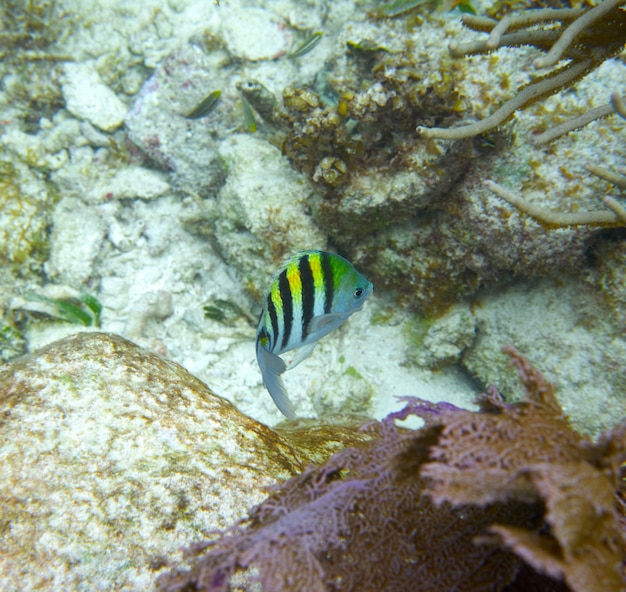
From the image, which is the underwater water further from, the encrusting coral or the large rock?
the encrusting coral

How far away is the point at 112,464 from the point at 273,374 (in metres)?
0.83

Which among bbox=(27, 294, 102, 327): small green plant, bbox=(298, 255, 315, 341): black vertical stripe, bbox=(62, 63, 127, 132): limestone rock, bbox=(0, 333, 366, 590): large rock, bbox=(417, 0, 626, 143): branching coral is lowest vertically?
bbox=(27, 294, 102, 327): small green plant

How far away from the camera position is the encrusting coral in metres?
0.88

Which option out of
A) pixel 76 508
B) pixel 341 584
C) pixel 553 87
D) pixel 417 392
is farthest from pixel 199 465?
pixel 553 87

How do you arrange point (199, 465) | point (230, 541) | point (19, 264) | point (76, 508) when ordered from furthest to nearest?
point (19, 264), point (199, 465), point (76, 508), point (230, 541)

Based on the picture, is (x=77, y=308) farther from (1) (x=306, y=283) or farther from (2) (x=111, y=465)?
(1) (x=306, y=283)

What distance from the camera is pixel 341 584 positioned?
119cm

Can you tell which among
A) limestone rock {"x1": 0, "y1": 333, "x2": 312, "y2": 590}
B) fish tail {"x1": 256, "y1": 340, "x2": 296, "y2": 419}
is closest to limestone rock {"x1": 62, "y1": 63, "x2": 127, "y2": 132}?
limestone rock {"x1": 0, "y1": 333, "x2": 312, "y2": 590}

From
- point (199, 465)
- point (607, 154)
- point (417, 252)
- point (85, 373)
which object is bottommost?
point (199, 465)

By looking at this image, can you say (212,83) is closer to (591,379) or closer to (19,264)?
(19,264)

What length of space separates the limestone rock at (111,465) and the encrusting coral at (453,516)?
1.73ft

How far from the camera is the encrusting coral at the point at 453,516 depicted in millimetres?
878

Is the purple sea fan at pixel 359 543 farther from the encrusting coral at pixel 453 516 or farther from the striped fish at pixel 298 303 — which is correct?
the striped fish at pixel 298 303

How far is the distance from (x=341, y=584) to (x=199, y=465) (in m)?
0.89
